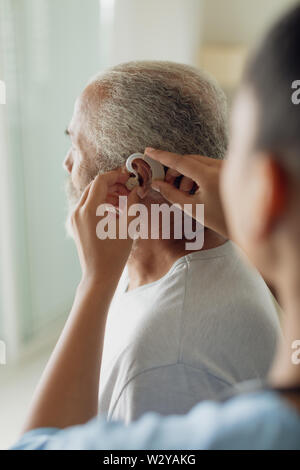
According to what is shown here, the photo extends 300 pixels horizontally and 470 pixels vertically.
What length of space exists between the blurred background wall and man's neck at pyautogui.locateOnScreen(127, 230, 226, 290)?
3.92 feet

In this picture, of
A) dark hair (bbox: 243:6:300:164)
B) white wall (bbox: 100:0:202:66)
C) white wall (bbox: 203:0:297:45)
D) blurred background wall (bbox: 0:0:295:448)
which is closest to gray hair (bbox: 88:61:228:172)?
dark hair (bbox: 243:6:300:164)

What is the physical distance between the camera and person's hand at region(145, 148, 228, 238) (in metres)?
0.93

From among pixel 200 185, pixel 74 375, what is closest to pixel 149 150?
pixel 200 185

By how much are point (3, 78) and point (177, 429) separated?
2196 millimetres

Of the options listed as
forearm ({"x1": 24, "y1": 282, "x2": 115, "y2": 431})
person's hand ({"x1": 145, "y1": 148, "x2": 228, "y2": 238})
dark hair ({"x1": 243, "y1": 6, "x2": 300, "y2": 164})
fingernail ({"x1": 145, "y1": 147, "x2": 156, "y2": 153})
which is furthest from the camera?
fingernail ({"x1": 145, "y1": 147, "x2": 156, "y2": 153})

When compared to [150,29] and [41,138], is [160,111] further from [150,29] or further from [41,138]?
[150,29]

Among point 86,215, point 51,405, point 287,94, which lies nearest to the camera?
point 287,94

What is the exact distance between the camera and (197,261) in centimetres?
106

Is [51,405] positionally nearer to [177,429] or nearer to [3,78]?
[177,429]

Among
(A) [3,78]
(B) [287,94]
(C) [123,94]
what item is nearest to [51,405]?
(B) [287,94]

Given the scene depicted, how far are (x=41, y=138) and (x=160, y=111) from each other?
1721mm

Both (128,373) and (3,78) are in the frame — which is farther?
(3,78)

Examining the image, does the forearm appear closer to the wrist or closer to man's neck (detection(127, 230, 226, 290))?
the wrist

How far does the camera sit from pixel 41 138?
2.66m
